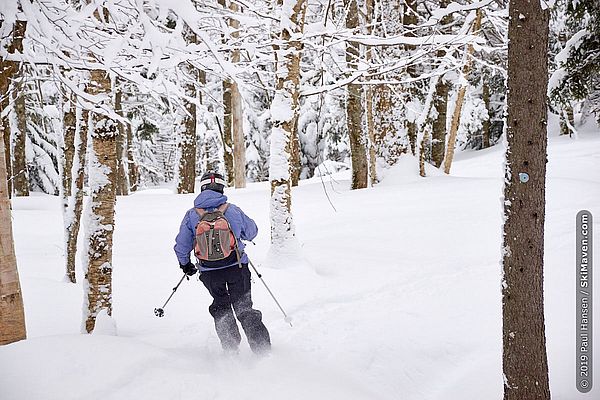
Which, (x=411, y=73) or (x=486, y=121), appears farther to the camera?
(x=486, y=121)

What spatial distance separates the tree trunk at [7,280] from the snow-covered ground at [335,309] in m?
0.25

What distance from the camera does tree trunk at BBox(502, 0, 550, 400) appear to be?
3631 mm

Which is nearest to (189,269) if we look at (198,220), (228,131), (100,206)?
(198,220)

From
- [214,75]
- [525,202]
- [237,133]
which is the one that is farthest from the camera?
[237,133]

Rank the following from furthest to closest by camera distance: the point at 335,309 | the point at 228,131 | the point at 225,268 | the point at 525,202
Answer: the point at 228,131
the point at 335,309
the point at 225,268
the point at 525,202

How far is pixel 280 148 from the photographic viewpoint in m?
7.92

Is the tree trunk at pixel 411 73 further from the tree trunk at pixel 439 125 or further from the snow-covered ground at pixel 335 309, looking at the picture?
the snow-covered ground at pixel 335 309

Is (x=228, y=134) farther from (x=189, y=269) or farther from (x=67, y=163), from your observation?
(x=189, y=269)

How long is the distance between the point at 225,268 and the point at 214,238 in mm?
408

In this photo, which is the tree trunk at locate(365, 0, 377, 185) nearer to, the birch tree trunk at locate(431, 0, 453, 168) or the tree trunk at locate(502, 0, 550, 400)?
the birch tree trunk at locate(431, 0, 453, 168)

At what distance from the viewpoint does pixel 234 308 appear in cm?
531

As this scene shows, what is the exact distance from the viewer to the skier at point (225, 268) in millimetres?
5168

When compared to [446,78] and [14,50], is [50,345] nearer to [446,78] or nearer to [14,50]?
[14,50]

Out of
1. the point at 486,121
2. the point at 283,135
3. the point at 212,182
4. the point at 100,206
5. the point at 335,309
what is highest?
the point at 486,121
